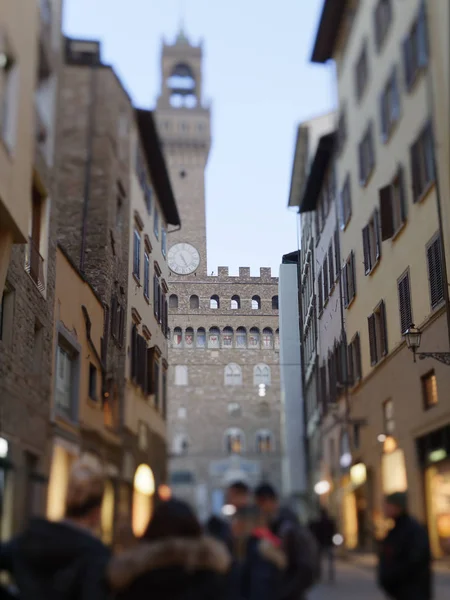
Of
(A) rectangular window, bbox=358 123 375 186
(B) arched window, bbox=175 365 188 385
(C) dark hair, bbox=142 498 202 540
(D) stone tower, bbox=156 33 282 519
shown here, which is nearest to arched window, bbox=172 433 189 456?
(D) stone tower, bbox=156 33 282 519

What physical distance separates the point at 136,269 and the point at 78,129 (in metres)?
1.10

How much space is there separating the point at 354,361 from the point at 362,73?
2058 millimetres

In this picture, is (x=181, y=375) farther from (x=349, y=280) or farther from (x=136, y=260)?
(x=349, y=280)

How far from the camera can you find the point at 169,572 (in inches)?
120

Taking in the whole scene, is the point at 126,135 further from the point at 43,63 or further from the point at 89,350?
the point at 89,350

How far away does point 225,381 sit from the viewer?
6090mm

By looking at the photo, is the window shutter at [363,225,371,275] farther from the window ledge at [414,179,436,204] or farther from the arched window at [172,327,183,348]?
the arched window at [172,327,183,348]

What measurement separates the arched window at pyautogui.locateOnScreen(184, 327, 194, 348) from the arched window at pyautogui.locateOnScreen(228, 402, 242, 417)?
1.96 feet

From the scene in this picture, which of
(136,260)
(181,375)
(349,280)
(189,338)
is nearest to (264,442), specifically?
(181,375)

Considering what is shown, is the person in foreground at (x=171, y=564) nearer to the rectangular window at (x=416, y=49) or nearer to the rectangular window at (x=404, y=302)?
the rectangular window at (x=416, y=49)

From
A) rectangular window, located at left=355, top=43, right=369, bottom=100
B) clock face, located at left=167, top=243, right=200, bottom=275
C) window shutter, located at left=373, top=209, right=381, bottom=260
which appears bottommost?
clock face, located at left=167, top=243, right=200, bottom=275

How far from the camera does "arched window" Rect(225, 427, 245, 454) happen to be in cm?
562

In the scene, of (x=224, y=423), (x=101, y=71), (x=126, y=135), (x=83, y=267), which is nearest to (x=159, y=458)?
(x=224, y=423)

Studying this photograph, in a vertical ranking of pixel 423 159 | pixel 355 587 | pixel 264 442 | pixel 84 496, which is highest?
pixel 423 159
